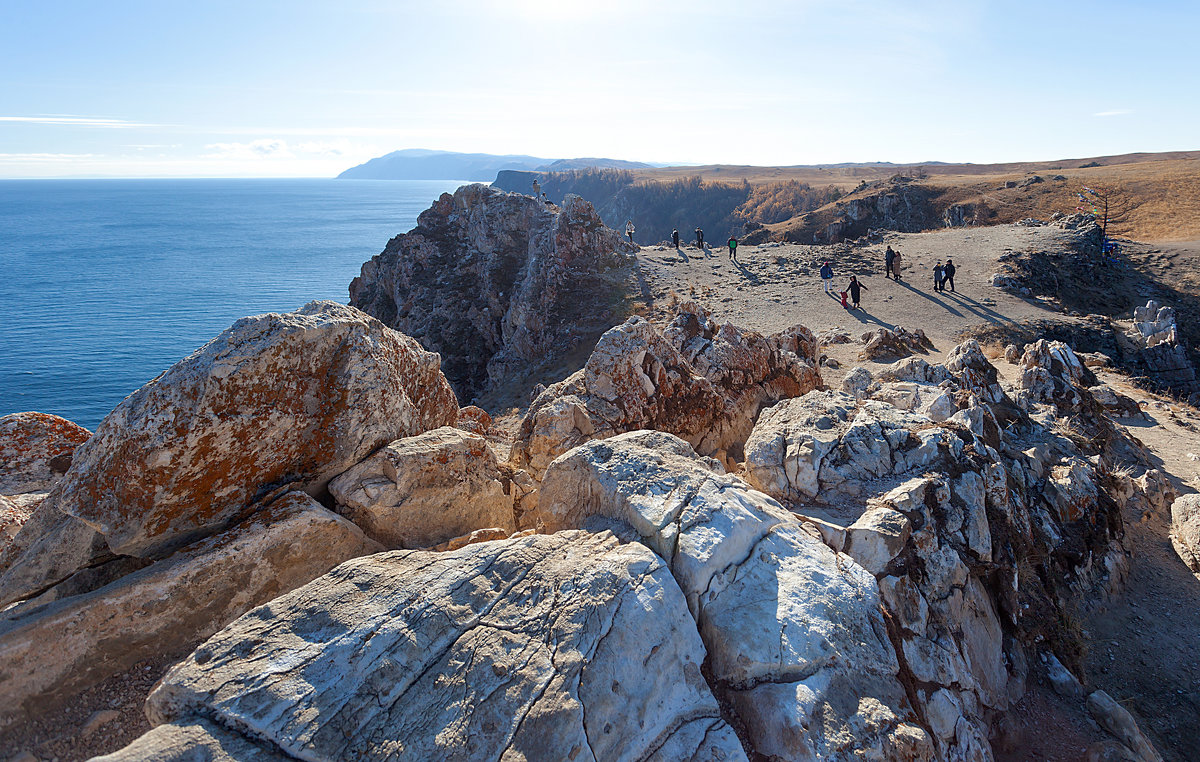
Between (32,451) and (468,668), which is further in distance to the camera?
(32,451)

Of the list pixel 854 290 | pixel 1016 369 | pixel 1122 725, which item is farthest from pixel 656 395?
pixel 854 290

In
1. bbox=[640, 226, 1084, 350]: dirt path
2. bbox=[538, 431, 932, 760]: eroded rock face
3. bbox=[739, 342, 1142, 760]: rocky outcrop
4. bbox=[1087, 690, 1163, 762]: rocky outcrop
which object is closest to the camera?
bbox=[538, 431, 932, 760]: eroded rock face

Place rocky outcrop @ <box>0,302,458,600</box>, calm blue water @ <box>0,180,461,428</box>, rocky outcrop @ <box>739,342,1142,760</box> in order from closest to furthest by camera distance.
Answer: rocky outcrop @ <box>0,302,458,600</box>
rocky outcrop @ <box>739,342,1142,760</box>
calm blue water @ <box>0,180,461,428</box>

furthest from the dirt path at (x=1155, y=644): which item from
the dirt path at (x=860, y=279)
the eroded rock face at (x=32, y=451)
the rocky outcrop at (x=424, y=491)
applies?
the dirt path at (x=860, y=279)

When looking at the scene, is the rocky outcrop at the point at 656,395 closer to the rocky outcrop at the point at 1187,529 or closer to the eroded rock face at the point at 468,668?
the eroded rock face at the point at 468,668

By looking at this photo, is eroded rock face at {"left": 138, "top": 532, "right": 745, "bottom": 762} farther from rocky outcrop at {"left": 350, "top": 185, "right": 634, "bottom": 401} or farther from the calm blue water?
the calm blue water

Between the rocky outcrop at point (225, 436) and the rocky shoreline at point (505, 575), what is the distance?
0.09ft

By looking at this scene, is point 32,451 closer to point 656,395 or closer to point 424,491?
point 424,491

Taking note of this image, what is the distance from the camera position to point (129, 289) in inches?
2751

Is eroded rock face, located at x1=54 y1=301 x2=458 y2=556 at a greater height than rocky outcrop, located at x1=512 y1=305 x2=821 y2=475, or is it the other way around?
eroded rock face, located at x1=54 y1=301 x2=458 y2=556

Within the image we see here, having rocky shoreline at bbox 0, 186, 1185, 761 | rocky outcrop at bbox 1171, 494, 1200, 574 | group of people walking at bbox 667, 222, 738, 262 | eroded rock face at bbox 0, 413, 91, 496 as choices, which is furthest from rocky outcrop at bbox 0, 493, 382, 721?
group of people walking at bbox 667, 222, 738, 262

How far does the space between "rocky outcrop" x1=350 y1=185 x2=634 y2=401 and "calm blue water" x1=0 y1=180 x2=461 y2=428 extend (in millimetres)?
18338

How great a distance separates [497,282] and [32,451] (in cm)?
2856

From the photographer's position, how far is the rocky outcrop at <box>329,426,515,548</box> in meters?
6.49
